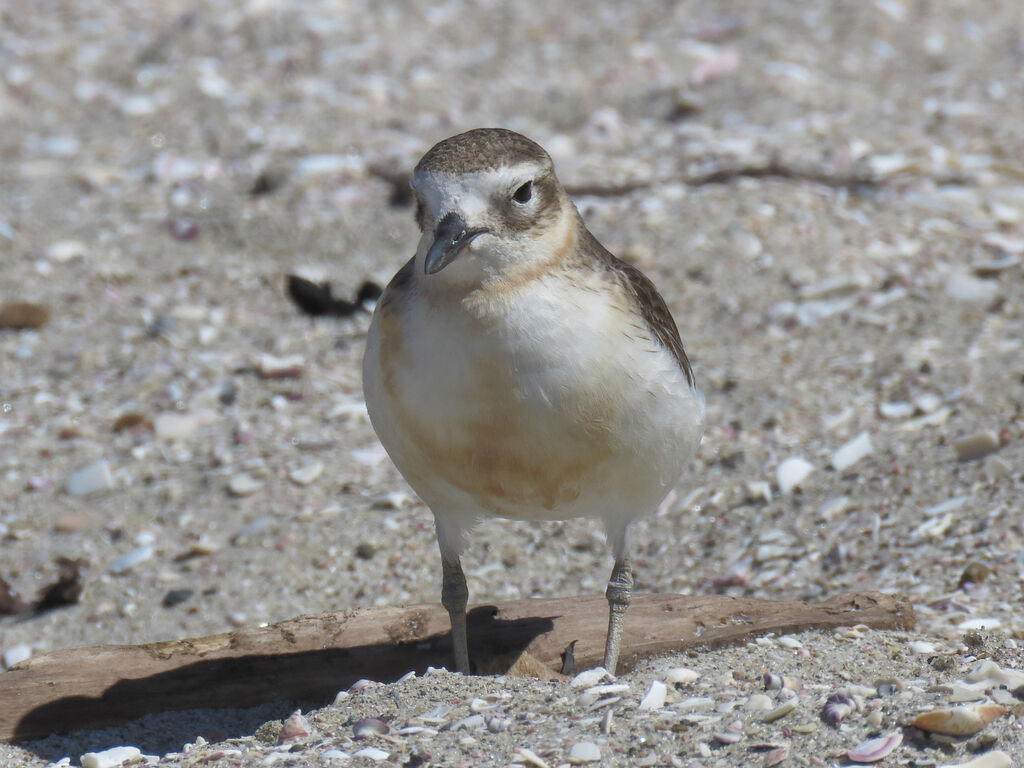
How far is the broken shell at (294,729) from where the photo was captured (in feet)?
13.4

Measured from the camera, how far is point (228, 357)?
24.2 ft

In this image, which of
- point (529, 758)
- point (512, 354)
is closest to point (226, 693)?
point (529, 758)

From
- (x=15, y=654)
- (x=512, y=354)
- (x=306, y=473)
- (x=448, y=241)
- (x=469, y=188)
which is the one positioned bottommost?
(x=15, y=654)

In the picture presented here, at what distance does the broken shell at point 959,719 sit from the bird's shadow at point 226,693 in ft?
5.02

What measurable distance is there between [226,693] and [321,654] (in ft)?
1.10

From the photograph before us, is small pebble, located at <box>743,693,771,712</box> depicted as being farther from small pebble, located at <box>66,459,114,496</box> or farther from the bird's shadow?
small pebble, located at <box>66,459,114,496</box>

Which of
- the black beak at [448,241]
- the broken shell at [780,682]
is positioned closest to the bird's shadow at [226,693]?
the broken shell at [780,682]

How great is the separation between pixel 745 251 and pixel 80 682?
4648 millimetres

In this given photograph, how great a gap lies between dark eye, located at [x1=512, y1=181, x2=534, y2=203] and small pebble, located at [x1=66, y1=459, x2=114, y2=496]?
3070 millimetres

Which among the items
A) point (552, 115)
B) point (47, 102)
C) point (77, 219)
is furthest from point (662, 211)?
point (47, 102)

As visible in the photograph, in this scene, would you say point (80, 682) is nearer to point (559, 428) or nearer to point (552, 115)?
point (559, 428)

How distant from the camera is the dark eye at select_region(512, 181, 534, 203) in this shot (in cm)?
409

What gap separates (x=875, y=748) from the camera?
3619mm

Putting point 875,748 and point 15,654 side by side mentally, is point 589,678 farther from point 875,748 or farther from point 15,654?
point 15,654
